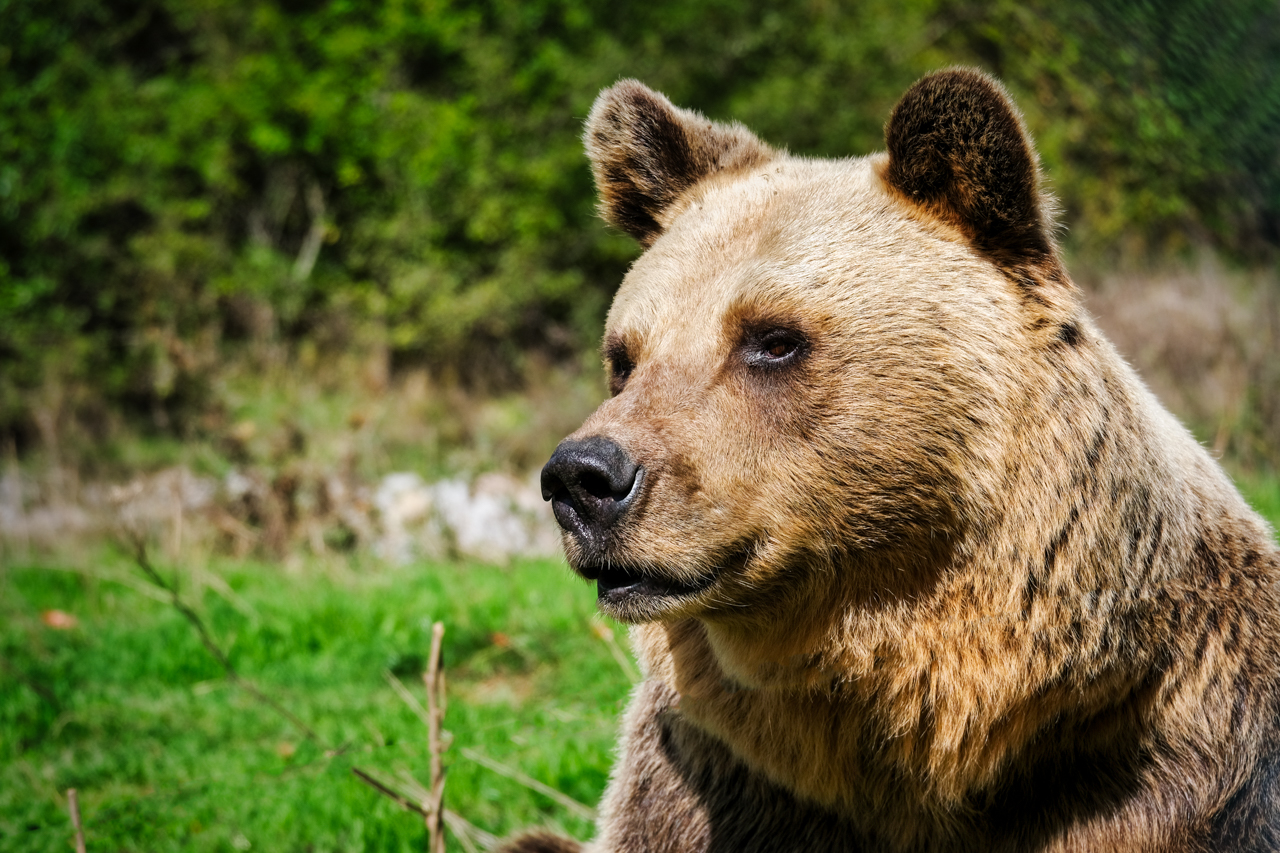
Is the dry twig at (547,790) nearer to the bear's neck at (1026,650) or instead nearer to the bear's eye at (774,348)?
the bear's neck at (1026,650)

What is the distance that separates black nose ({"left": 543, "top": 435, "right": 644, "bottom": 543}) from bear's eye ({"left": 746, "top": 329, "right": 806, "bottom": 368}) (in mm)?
426

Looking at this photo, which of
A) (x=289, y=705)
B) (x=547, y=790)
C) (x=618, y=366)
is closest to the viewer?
(x=618, y=366)

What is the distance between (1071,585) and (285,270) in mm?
18773

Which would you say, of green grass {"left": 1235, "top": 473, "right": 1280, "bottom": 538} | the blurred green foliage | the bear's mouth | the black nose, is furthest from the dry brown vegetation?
the black nose

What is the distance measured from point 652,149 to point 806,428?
1078mm

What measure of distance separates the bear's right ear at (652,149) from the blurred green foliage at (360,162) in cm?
1250

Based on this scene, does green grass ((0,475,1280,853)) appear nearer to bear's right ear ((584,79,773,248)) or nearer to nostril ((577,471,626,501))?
nostril ((577,471,626,501))

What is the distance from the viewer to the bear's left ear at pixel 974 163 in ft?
7.43

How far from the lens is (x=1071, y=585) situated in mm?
2209

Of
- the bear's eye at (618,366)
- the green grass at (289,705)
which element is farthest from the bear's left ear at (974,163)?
the green grass at (289,705)

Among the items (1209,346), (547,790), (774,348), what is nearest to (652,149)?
(774,348)

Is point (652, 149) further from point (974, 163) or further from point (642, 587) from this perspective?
point (642, 587)

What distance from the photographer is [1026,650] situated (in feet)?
7.25

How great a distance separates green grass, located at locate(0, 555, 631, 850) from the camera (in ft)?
12.6
